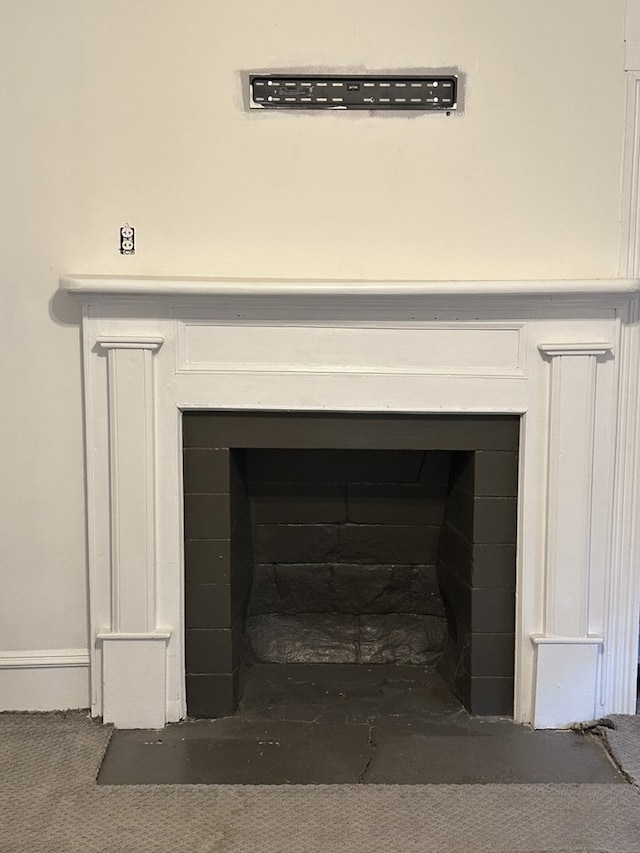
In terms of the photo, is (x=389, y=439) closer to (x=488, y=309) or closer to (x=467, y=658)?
(x=488, y=309)

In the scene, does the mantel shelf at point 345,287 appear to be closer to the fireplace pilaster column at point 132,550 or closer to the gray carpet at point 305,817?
the fireplace pilaster column at point 132,550

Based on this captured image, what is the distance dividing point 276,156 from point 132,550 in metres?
1.12

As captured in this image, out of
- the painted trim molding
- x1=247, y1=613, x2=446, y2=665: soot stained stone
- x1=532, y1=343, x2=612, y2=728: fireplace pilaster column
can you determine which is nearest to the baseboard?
the painted trim molding

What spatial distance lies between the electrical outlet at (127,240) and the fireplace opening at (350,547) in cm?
47

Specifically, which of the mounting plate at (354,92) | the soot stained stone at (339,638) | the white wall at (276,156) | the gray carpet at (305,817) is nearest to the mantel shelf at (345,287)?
the white wall at (276,156)

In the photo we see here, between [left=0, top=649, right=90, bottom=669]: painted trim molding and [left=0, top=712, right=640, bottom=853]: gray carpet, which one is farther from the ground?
[left=0, top=649, right=90, bottom=669]: painted trim molding

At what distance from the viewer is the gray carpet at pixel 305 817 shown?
6.18ft

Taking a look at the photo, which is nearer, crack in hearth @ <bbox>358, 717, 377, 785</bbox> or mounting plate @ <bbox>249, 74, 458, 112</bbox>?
crack in hearth @ <bbox>358, 717, 377, 785</bbox>

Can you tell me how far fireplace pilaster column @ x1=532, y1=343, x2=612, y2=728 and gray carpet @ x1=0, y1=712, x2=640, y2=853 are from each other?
0.32 meters

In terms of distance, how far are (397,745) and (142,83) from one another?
1851 mm

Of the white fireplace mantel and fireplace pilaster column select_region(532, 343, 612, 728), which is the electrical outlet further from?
fireplace pilaster column select_region(532, 343, 612, 728)

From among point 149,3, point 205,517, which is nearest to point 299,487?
point 205,517

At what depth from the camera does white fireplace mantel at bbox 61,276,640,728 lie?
2275 millimetres

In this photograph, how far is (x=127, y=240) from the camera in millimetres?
2324
